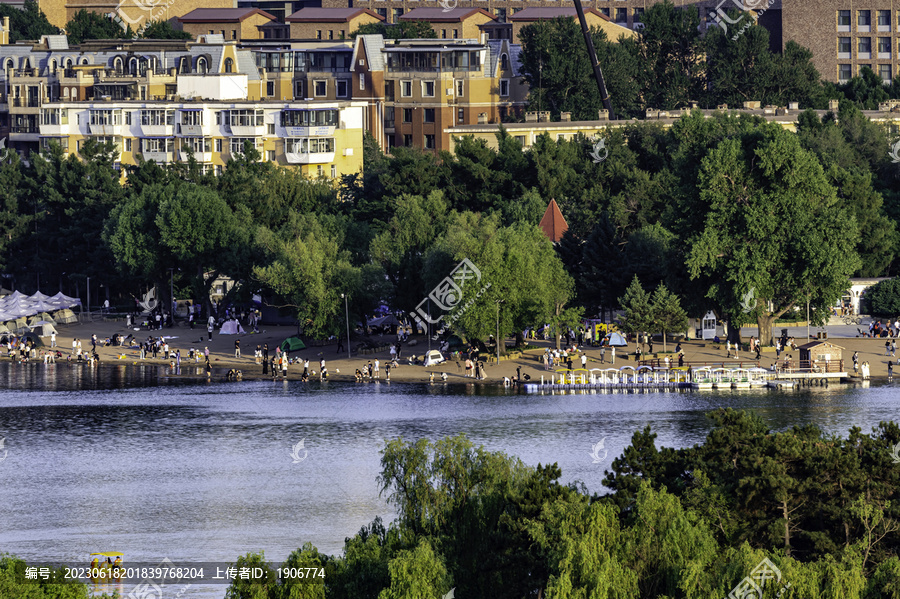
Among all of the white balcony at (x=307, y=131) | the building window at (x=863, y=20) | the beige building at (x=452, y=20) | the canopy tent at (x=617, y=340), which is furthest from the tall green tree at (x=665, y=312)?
the beige building at (x=452, y=20)

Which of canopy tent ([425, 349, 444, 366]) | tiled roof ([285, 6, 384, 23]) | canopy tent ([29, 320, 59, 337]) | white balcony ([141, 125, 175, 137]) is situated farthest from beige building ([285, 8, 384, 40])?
canopy tent ([425, 349, 444, 366])

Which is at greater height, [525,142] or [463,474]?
[525,142]

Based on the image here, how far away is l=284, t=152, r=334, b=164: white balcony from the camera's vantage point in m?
145

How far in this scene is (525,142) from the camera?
5531 inches

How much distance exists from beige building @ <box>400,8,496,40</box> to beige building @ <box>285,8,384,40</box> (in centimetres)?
612

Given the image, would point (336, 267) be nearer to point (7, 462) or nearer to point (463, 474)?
point (7, 462)

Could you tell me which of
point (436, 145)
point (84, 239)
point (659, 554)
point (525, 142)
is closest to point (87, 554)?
point (659, 554)

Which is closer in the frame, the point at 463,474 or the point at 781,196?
the point at 463,474

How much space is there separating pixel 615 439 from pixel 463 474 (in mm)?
28796

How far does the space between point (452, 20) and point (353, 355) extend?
103 meters

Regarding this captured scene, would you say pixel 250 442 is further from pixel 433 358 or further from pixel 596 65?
pixel 596 65

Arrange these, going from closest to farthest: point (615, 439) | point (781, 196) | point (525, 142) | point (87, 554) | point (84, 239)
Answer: point (87, 554) → point (615, 439) → point (781, 196) → point (84, 239) → point (525, 142)

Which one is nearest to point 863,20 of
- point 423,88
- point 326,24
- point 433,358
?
point 423,88

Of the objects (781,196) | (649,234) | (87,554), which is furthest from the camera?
(649,234)
